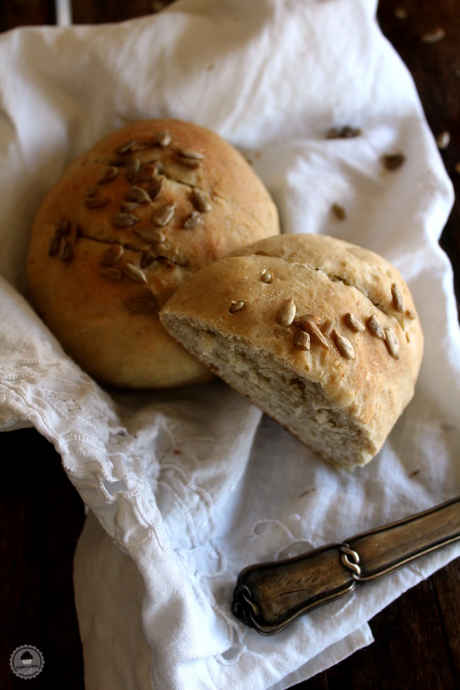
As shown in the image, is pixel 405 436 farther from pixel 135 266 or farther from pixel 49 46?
pixel 49 46

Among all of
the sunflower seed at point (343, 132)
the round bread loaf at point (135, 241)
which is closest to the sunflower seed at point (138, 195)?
the round bread loaf at point (135, 241)

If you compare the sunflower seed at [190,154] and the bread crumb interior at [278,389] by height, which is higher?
the sunflower seed at [190,154]

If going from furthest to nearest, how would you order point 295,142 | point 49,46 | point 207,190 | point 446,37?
point 446,37, point 295,142, point 49,46, point 207,190

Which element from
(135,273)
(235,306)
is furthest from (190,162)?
(235,306)

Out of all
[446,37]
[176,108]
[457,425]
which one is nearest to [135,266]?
[176,108]

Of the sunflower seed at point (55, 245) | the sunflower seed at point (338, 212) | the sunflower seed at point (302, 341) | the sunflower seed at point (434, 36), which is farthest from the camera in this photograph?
the sunflower seed at point (434, 36)

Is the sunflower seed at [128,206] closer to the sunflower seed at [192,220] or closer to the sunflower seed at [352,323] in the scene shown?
the sunflower seed at [192,220]
